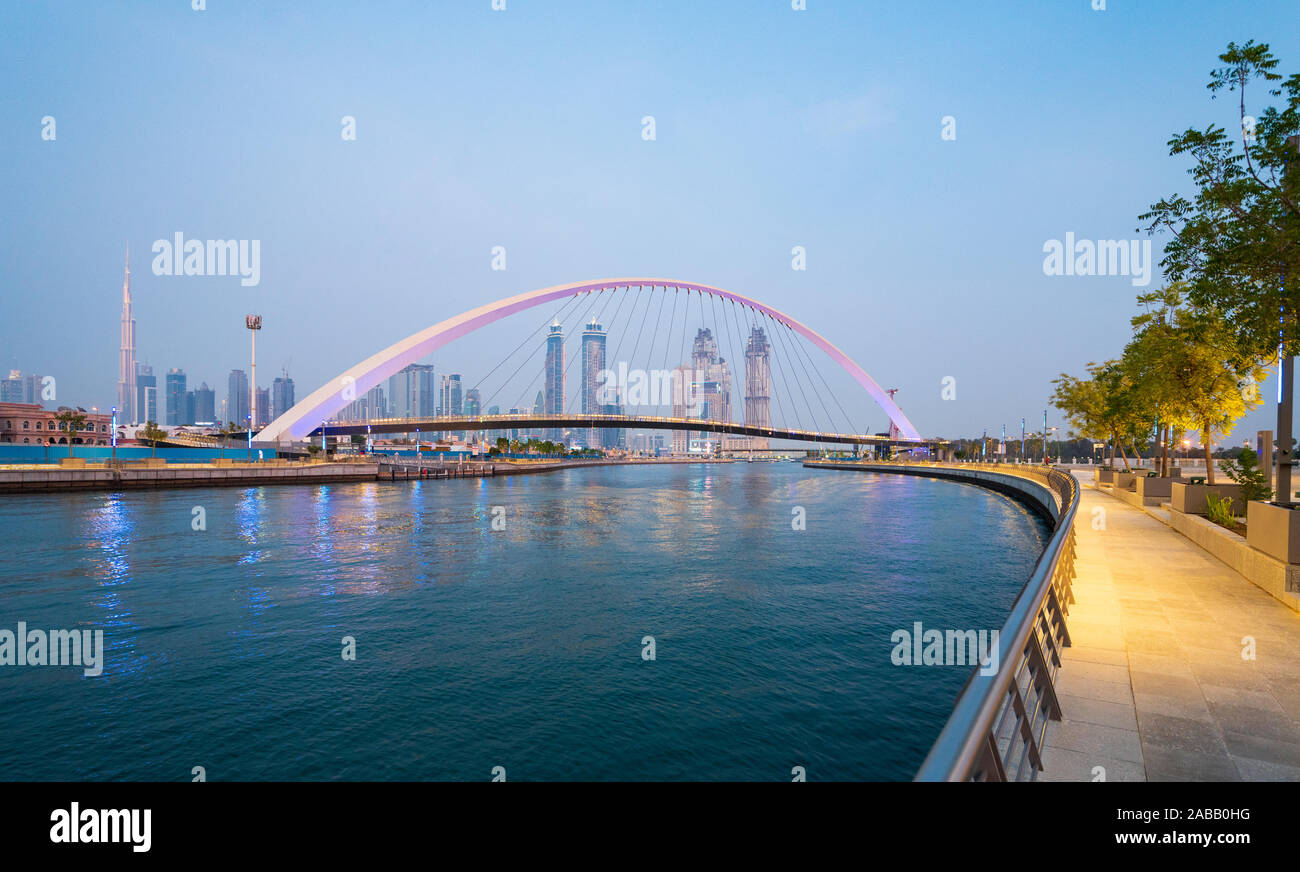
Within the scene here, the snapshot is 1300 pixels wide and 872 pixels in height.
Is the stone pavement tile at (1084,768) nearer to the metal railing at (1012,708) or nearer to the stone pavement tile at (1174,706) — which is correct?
the metal railing at (1012,708)

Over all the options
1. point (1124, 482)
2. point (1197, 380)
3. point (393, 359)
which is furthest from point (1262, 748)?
point (393, 359)

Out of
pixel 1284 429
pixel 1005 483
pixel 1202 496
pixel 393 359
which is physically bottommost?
pixel 1005 483

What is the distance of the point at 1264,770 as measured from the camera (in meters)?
3.96

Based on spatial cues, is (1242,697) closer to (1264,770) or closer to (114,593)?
(1264,770)

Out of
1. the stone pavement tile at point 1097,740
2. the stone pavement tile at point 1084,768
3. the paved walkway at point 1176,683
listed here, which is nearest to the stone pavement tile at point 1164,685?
the paved walkway at point 1176,683

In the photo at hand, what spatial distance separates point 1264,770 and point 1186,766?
1.48 feet

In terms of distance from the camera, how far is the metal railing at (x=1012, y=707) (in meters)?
2.28

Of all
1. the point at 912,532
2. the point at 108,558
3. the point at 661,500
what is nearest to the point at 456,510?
the point at 661,500

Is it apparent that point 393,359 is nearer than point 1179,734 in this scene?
No

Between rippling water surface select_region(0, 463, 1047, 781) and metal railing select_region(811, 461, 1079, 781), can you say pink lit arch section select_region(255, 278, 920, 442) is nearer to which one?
rippling water surface select_region(0, 463, 1047, 781)

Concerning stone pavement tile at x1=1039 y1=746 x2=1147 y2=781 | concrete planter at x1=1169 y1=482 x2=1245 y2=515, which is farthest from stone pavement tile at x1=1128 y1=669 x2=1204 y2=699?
concrete planter at x1=1169 y1=482 x2=1245 y2=515

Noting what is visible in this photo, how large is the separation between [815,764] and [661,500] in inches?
1644

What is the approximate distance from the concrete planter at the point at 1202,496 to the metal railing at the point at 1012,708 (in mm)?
11178
